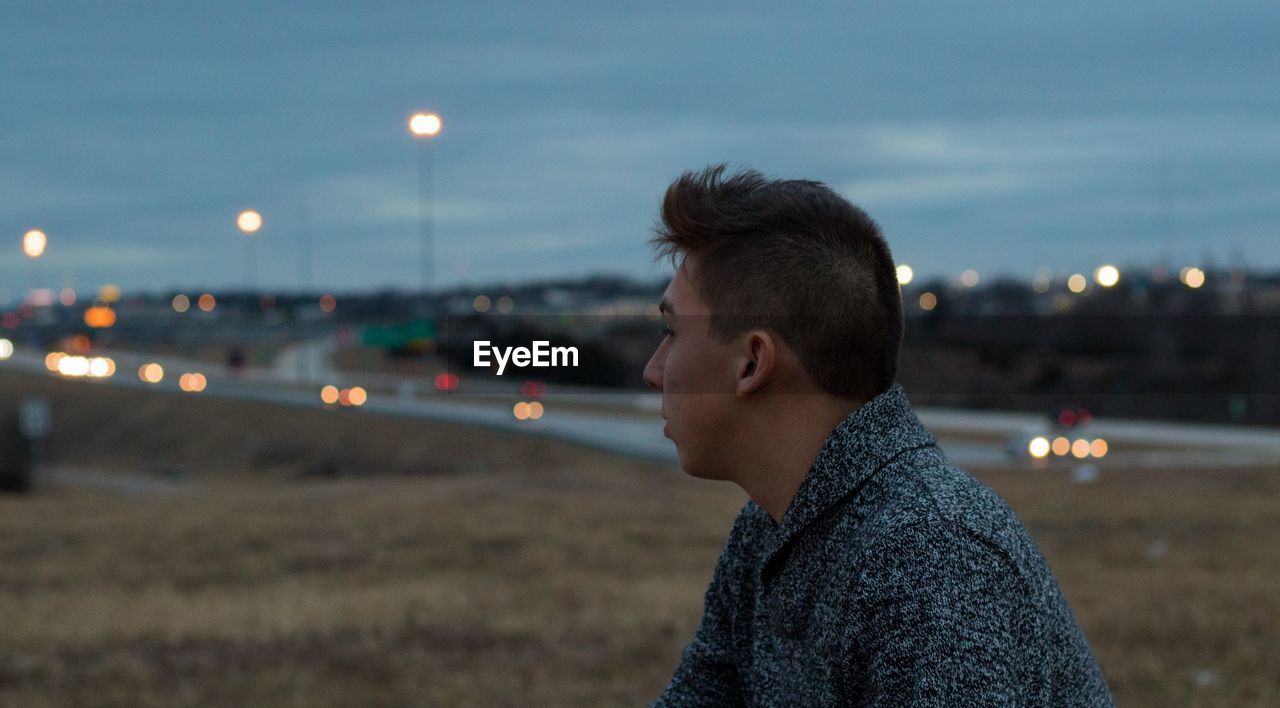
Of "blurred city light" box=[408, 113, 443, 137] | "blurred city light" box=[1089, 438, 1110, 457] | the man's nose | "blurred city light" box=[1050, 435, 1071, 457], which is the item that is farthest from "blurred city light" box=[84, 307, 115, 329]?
the man's nose

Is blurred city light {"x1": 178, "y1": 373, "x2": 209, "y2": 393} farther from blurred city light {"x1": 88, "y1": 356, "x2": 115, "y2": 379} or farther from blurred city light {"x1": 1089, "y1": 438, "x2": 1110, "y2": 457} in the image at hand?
blurred city light {"x1": 1089, "y1": 438, "x2": 1110, "y2": 457}

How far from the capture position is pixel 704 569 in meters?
14.0

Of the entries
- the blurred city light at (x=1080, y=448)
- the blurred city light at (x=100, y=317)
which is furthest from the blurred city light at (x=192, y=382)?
the blurred city light at (x=1080, y=448)

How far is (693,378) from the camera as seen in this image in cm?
235

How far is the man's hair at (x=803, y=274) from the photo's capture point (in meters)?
2.23

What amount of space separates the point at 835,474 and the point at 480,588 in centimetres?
1029

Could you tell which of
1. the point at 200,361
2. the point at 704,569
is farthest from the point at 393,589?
the point at 200,361

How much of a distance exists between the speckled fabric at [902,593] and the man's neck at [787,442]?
6cm

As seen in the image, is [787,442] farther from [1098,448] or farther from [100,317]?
[100,317]

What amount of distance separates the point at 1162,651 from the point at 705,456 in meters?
6.95

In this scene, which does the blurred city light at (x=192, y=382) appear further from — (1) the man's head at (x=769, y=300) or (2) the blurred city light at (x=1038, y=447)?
(1) the man's head at (x=769, y=300)

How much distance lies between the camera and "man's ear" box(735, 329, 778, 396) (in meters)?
2.25

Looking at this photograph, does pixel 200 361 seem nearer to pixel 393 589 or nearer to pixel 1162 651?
pixel 393 589

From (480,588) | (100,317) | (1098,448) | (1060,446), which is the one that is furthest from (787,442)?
(100,317)
